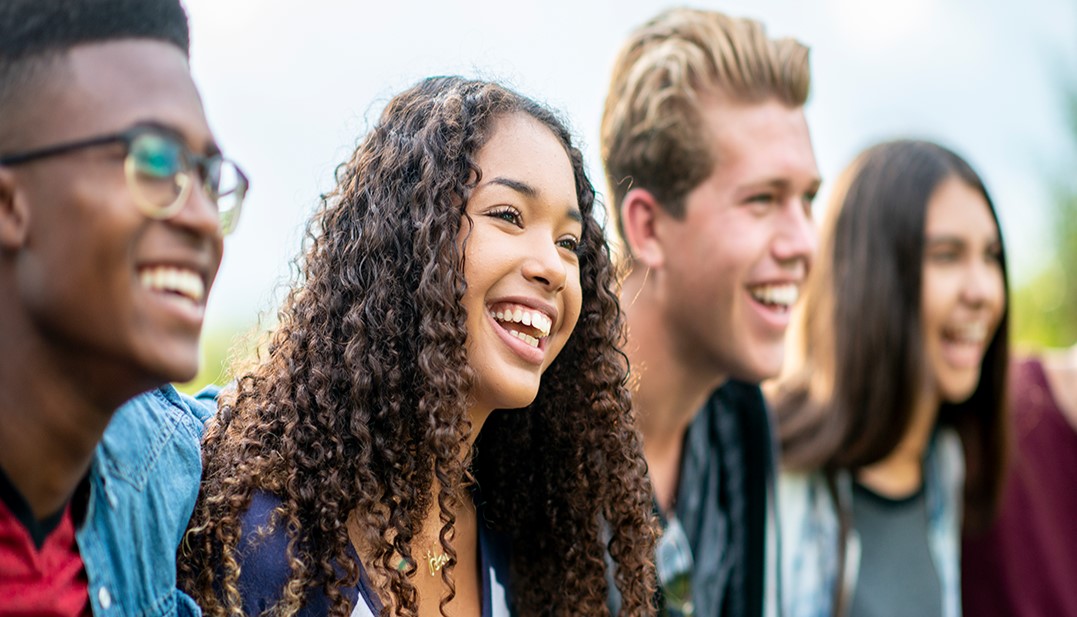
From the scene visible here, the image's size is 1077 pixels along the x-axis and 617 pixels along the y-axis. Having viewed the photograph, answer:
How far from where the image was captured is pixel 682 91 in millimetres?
3549

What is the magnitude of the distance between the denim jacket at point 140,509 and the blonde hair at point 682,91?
186 centimetres

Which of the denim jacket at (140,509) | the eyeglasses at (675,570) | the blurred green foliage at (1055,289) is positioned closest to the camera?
the denim jacket at (140,509)

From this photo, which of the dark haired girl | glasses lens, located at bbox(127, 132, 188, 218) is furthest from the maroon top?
glasses lens, located at bbox(127, 132, 188, 218)

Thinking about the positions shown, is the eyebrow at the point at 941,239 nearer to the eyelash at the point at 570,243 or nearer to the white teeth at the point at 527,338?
the eyelash at the point at 570,243

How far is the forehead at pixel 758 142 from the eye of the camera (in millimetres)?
3451

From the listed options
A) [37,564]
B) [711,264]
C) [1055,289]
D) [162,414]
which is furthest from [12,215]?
[1055,289]

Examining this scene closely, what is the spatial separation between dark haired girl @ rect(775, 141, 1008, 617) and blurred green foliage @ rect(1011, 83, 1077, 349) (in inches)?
195

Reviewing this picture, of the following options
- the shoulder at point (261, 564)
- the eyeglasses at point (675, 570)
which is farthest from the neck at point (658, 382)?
the shoulder at point (261, 564)

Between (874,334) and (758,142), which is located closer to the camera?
(758,142)

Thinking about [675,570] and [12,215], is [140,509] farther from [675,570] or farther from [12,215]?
[675,570]

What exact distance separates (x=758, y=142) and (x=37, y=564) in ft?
8.19

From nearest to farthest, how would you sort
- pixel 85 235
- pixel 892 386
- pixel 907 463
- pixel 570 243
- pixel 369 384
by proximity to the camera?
pixel 85 235 → pixel 369 384 → pixel 570 243 → pixel 892 386 → pixel 907 463

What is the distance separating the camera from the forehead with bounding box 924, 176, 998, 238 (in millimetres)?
3920

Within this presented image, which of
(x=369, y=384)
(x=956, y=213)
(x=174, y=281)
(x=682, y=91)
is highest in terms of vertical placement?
(x=682, y=91)
